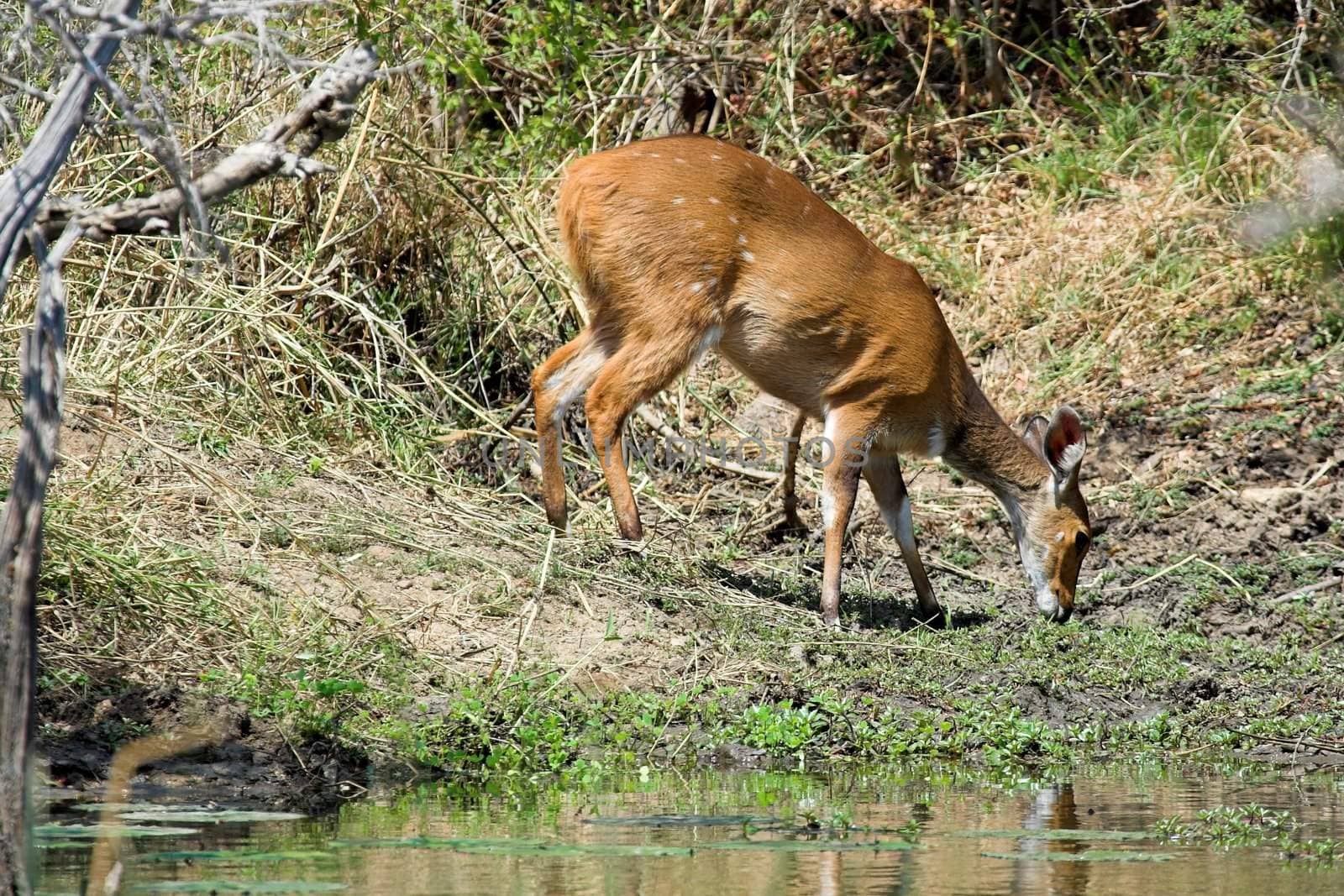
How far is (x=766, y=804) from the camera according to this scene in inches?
209

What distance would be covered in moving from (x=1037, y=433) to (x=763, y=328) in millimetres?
1576

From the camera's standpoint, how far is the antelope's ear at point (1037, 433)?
8.82 metres

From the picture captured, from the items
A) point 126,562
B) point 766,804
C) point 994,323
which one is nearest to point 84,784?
point 126,562

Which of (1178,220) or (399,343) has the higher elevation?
(1178,220)

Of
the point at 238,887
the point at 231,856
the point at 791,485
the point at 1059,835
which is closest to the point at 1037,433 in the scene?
the point at 791,485

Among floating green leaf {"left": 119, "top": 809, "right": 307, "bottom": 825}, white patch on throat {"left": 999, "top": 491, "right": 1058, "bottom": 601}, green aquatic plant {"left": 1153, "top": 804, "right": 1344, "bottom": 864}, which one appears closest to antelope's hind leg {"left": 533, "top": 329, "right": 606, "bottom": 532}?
white patch on throat {"left": 999, "top": 491, "right": 1058, "bottom": 601}

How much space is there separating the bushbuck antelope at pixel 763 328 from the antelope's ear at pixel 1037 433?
0.23 metres

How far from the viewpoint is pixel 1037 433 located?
8.88 metres

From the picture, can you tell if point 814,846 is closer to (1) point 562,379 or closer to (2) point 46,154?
(2) point 46,154

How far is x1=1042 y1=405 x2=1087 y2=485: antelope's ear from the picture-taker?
8508 mm

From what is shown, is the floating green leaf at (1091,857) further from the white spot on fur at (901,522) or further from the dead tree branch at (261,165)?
the white spot on fur at (901,522)

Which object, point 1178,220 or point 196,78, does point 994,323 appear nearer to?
point 1178,220

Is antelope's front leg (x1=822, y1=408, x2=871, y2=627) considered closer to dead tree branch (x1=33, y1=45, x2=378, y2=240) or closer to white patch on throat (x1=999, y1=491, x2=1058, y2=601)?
white patch on throat (x1=999, y1=491, x2=1058, y2=601)

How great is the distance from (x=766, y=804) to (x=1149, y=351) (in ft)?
21.0
